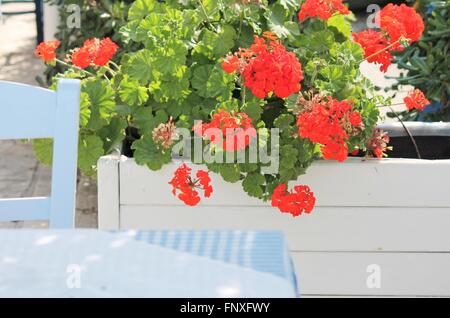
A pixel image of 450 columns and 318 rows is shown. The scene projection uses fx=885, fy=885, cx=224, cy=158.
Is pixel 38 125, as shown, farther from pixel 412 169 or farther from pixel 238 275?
pixel 412 169

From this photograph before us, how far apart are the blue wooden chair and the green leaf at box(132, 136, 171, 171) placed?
0.51 meters

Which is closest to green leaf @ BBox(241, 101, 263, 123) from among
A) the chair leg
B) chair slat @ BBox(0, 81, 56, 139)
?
chair slat @ BBox(0, 81, 56, 139)

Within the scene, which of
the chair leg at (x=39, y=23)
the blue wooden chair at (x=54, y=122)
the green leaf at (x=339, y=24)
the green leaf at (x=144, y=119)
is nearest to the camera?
the blue wooden chair at (x=54, y=122)

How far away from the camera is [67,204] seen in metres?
1.76

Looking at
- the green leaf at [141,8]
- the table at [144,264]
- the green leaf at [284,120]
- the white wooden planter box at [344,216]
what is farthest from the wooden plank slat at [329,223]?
the table at [144,264]

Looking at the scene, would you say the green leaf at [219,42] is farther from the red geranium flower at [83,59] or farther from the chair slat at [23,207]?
the chair slat at [23,207]

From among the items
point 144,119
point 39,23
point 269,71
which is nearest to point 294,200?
point 269,71

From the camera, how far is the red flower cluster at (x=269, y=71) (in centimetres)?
212

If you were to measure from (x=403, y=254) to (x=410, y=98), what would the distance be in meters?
0.42

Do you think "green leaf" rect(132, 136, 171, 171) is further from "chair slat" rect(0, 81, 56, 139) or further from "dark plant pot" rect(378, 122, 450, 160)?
"dark plant pot" rect(378, 122, 450, 160)

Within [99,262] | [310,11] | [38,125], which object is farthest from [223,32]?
[99,262]

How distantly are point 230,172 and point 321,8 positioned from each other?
Result: 512 mm

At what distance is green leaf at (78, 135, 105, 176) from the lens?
91.3 inches

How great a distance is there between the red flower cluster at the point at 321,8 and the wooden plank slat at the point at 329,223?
51 centimetres
